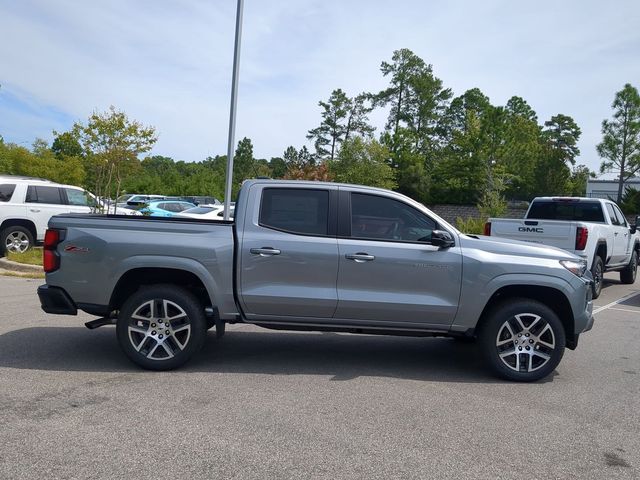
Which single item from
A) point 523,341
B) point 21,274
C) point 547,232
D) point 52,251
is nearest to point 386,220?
point 523,341

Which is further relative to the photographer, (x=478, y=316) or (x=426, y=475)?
(x=478, y=316)

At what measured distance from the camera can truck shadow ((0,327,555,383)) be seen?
18.8 feet

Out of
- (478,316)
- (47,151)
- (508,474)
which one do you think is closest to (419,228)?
(478,316)

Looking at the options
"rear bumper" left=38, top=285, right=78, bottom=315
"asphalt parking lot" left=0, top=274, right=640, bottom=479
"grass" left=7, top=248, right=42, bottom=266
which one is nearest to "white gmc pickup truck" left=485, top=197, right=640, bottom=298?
"asphalt parking lot" left=0, top=274, right=640, bottom=479

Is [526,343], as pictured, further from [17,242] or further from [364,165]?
[364,165]

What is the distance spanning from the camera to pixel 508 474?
145 inches

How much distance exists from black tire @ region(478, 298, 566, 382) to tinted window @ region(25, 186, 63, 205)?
11515mm

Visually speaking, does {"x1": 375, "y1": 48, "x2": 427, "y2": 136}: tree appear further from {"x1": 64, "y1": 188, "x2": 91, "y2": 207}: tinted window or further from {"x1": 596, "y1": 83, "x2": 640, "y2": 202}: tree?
{"x1": 64, "y1": 188, "x2": 91, "y2": 207}: tinted window

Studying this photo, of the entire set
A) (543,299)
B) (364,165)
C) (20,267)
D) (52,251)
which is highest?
(364,165)

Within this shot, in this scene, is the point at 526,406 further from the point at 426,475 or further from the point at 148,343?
the point at 148,343

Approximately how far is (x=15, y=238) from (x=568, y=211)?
484 inches

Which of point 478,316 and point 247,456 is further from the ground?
point 478,316

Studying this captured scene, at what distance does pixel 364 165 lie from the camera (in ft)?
169

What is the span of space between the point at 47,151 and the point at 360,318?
44005mm
